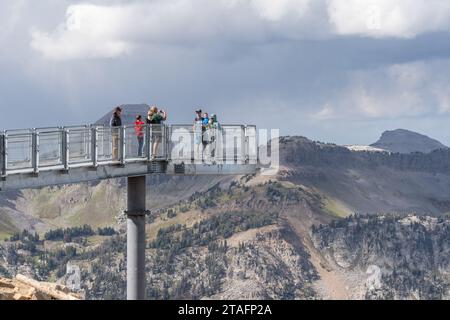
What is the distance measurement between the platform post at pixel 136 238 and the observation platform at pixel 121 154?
314cm

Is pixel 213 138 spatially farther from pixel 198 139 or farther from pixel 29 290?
pixel 29 290

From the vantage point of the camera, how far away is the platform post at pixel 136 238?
66500 millimetres

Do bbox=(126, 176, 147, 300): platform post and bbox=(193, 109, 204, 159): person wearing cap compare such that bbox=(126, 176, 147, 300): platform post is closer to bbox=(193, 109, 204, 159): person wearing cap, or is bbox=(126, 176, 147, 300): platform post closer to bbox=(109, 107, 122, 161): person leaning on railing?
bbox=(193, 109, 204, 159): person wearing cap

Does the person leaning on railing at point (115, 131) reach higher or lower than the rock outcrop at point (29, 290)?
higher

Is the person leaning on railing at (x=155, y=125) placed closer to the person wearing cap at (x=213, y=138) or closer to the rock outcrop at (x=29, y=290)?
the person wearing cap at (x=213, y=138)

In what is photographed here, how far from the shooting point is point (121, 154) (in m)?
60.7

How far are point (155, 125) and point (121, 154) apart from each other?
5.16 metres

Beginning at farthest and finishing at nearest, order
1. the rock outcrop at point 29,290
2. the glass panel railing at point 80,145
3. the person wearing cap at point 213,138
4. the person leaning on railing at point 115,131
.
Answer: the person wearing cap at point 213,138
the person leaning on railing at point 115,131
the glass panel railing at point 80,145
the rock outcrop at point 29,290

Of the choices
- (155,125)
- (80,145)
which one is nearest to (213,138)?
(155,125)

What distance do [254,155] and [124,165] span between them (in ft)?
41.2

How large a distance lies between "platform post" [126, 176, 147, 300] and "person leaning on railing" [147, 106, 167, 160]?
3.68 m

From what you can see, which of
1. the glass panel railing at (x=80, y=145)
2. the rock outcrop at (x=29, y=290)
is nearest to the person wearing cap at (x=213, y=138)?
the glass panel railing at (x=80, y=145)
